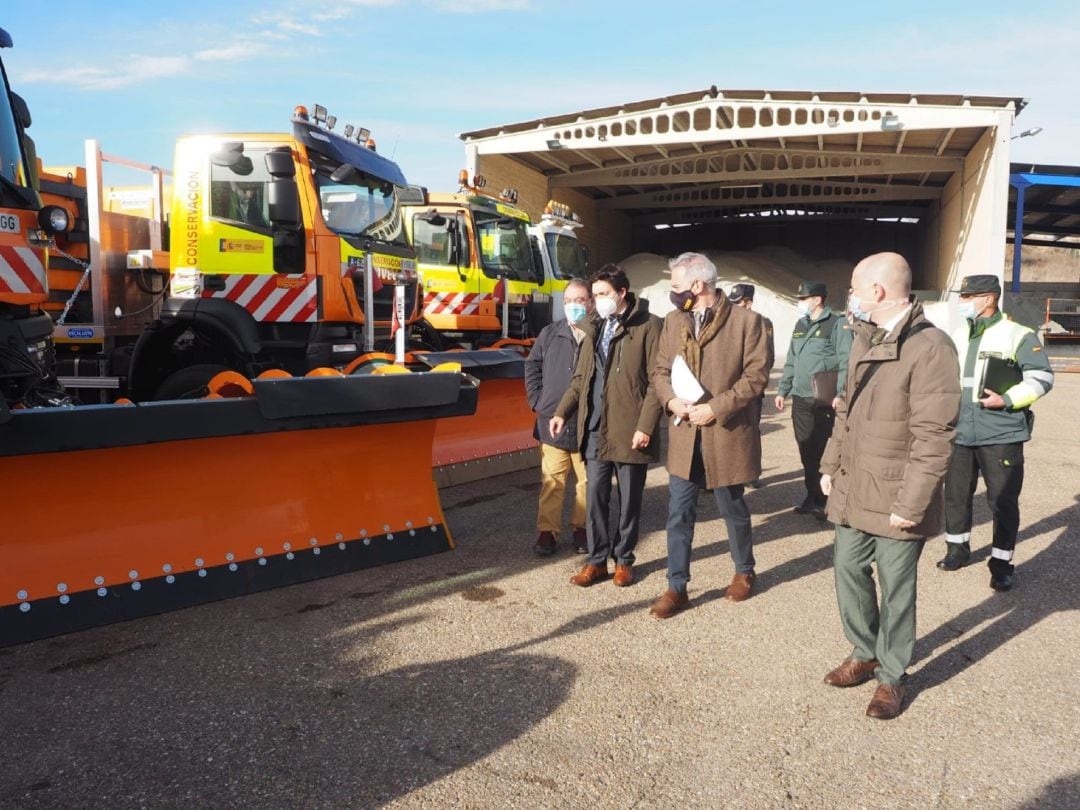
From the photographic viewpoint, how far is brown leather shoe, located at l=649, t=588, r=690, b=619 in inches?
160

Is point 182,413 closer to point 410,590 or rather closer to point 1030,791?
point 410,590

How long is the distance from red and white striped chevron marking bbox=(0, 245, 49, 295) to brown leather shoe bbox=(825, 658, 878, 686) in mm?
3901

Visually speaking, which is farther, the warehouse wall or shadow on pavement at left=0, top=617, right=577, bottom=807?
the warehouse wall

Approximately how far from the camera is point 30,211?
155 inches

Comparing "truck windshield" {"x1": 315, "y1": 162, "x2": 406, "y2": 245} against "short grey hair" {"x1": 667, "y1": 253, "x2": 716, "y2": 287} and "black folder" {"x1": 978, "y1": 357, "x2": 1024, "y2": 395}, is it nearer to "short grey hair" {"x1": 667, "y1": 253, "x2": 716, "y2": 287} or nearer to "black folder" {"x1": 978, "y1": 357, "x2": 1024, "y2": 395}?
"short grey hair" {"x1": 667, "y1": 253, "x2": 716, "y2": 287}

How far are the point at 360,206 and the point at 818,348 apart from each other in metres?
3.74

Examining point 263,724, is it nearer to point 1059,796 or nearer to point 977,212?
point 1059,796

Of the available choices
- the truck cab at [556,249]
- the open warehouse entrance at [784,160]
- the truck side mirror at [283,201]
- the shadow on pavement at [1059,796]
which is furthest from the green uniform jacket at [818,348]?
the open warehouse entrance at [784,160]

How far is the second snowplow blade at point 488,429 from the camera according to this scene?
6.70m

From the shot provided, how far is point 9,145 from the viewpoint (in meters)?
4.07

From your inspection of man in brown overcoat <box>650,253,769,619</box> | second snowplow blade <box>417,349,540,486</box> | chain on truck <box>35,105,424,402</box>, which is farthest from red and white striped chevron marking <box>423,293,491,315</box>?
man in brown overcoat <box>650,253,769,619</box>

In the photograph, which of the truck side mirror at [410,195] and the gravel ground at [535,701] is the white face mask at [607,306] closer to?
the gravel ground at [535,701]

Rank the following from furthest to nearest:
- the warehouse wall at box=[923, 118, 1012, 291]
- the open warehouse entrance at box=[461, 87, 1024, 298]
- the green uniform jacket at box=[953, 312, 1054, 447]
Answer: the open warehouse entrance at box=[461, 87, 1024, 298] → the warehouse wall at box=[923, 118, 1012, 291] → the green uniform jacket at box=[953, 312, 1054, 447]

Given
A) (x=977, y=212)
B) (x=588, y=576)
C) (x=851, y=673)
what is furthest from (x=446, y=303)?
(x=977, y=212)
